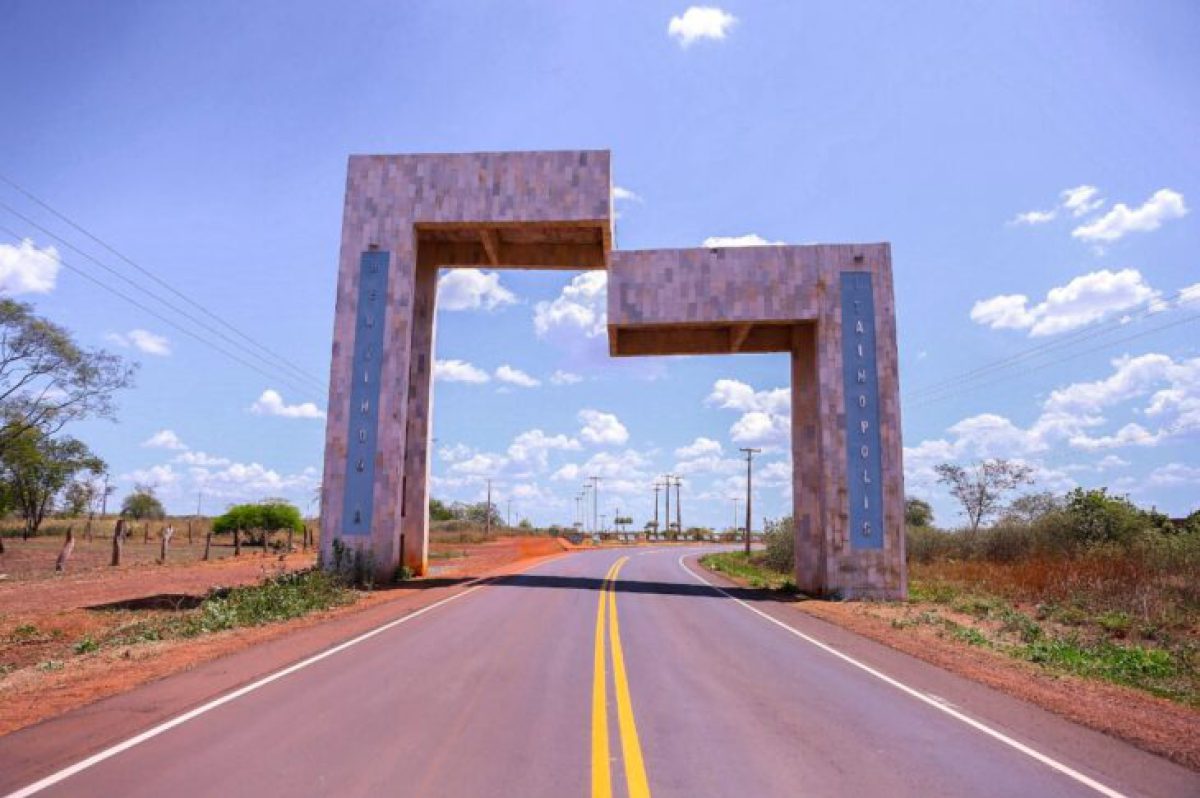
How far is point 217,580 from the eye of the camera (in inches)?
1163

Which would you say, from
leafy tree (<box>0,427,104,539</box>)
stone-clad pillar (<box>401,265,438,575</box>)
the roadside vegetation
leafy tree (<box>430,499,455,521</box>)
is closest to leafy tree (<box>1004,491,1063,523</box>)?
the roadside vegetation

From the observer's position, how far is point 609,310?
2772 centimetres

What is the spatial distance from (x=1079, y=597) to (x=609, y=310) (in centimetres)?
1655

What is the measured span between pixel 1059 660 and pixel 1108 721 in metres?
5.88

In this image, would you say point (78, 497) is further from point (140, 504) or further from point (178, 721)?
point (178, 721)

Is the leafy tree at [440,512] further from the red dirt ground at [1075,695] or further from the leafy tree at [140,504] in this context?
the red dirt ground at [1075,695]

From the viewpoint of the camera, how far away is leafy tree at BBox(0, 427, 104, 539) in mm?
44281

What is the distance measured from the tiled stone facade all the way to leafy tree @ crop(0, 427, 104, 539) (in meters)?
25.6

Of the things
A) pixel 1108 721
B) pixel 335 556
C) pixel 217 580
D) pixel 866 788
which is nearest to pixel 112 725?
pixel 866 788

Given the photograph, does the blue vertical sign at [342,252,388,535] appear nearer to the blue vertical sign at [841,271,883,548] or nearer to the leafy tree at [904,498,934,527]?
the blue vertical sign at [841,271,883,548]

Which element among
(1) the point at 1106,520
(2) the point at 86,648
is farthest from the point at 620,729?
(1) the point at 1106,520

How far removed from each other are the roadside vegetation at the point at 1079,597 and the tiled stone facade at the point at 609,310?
3.79 m

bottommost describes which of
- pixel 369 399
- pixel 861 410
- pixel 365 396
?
pixel 861 410

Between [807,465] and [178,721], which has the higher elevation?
[807,465]
